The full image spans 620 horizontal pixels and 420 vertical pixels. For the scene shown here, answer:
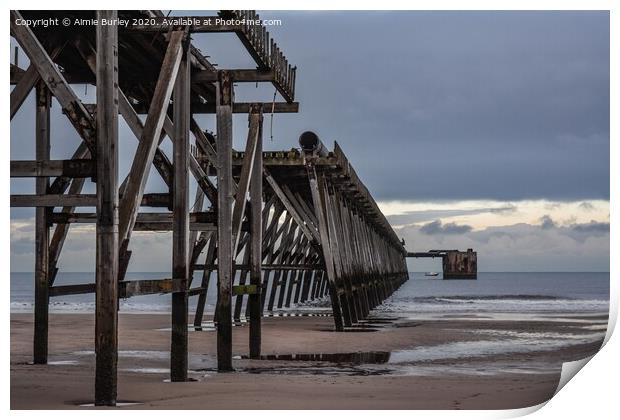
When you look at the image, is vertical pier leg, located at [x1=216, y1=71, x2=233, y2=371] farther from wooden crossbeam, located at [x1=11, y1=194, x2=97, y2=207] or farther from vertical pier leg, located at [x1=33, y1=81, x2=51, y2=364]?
wooden crossbeam, located at [x1=11, y1=194, x2=97, y2=207]

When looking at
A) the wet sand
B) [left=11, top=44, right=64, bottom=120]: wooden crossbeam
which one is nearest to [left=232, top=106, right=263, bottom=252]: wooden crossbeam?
the wet sand

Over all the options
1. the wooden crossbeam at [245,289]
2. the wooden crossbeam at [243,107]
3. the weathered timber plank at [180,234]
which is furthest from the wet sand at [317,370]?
the wooden crossbeam at [243,107]

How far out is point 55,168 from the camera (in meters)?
8.65

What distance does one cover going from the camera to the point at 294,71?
13992mm

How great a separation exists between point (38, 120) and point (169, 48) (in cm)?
231

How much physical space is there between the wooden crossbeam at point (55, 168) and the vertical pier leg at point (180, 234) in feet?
5.75

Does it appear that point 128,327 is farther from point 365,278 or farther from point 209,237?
point 365,278

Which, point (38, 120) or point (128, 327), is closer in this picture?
point (38, 120)

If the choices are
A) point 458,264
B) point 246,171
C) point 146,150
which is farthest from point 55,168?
point 458,264

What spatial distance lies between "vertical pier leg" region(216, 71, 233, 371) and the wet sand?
41cm

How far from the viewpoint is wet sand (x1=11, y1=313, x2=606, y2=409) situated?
30.0 ft

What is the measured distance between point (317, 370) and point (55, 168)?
515 centimetres

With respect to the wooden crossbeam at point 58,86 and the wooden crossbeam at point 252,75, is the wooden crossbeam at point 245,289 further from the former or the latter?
the wooden crossbeam at point 58,86
